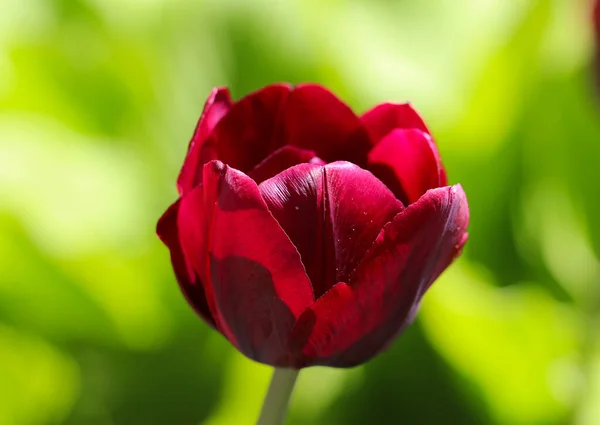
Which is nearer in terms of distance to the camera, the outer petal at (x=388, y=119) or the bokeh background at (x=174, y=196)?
the outer petal at (x=388, y=119)

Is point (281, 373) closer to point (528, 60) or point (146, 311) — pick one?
point (146, 311)

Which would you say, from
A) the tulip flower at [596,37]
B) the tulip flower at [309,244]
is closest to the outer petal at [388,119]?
the tulip flower at [309,244]

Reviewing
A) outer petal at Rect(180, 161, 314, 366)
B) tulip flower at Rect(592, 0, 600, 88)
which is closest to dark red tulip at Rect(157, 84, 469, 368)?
outer petal at Rect(180, 161, 314, 366)

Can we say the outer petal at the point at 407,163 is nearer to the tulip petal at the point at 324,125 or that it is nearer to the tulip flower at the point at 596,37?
the tulip petal at the point at 324,125

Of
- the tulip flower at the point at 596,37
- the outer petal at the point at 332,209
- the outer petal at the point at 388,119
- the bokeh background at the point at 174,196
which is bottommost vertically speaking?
the bokeh background at the point at 174,196

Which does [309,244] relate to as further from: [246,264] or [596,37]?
[596,37]

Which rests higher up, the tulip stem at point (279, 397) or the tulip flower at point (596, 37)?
the tulip flower at point (596, 37)

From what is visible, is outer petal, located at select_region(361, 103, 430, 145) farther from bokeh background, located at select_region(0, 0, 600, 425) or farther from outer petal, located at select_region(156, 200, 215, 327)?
bokeh background, located at select_region(0, 0, 600, 425)

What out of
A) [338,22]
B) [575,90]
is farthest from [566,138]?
[338,22]
